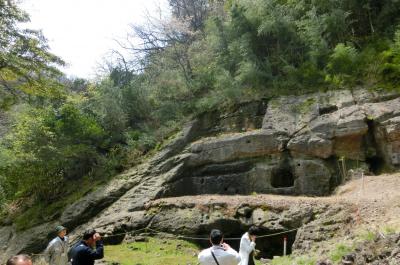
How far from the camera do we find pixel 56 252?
8539 mm

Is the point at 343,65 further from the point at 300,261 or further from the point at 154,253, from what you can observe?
the point at 154,253

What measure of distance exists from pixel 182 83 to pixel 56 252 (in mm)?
15888

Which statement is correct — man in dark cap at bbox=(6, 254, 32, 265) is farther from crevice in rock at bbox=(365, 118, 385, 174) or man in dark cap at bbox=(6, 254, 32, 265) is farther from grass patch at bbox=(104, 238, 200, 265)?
crevice in rock at bbox=(365, 118, 385, 174)

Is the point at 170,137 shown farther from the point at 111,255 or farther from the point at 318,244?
the point at 318,244

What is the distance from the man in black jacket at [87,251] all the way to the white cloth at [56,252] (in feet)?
10.9

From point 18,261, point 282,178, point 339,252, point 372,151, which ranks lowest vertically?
point 339,252

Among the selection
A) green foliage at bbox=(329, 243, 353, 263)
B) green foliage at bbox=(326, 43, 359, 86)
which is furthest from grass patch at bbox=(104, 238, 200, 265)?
green foliage at bbox=(326, 43, 359, 86)

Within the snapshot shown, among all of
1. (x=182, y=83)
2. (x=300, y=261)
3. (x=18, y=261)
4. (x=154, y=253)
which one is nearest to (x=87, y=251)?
(x=18, y=261)

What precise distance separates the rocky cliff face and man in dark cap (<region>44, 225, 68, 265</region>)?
5598mm

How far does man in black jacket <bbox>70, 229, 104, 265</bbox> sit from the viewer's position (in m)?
5.50

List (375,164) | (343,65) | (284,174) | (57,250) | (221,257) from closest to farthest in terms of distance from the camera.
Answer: (221,257), (57,250), (375,164), (284,174), (343,65)

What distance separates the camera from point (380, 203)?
1038 centimetres

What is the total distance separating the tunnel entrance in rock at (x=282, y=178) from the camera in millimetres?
15941

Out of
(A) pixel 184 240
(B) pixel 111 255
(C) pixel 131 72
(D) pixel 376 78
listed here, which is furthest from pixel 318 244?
(C) pixel 131 72
